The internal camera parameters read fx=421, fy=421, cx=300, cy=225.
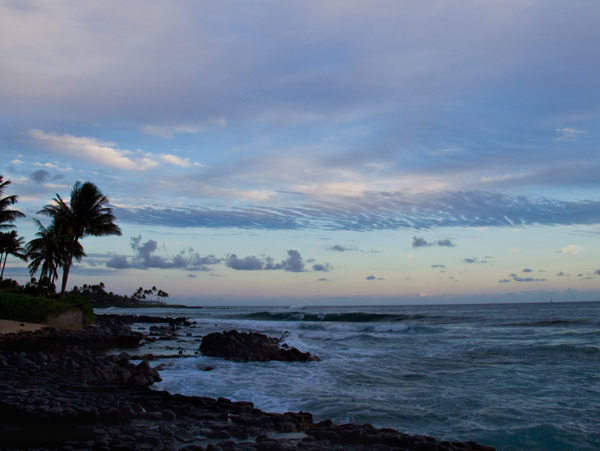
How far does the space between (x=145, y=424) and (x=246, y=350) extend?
10.9 meters

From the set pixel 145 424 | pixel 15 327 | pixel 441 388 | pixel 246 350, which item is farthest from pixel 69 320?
pixel 441 388

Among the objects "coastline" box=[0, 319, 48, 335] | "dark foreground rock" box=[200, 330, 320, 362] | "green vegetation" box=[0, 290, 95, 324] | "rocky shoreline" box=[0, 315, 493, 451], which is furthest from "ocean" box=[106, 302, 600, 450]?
"green vegetation" box=[0, 290, 95, 324]

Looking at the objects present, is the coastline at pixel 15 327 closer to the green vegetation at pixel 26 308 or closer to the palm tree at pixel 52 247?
the green vegetation at pixel 26 308

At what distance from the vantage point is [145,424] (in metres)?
7.37

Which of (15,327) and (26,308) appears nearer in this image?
(15,327)

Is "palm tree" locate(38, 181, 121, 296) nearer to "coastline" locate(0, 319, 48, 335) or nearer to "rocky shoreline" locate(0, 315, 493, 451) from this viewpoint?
→ "coastline" locate(0, 319, 48, 335)

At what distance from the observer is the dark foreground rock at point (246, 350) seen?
58.0 ft

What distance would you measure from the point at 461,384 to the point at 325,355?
26.5 ft

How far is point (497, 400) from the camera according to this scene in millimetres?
10305

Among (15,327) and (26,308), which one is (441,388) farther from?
(26,308)

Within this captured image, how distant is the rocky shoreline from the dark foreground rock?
7216 millimetres

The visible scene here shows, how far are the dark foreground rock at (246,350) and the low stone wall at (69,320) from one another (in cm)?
960

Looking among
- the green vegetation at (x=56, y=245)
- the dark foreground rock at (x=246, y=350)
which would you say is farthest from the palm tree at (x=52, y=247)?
the dark foreground rock at (x=246, y=350)

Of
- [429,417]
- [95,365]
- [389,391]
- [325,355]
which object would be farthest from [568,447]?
[325,355]
